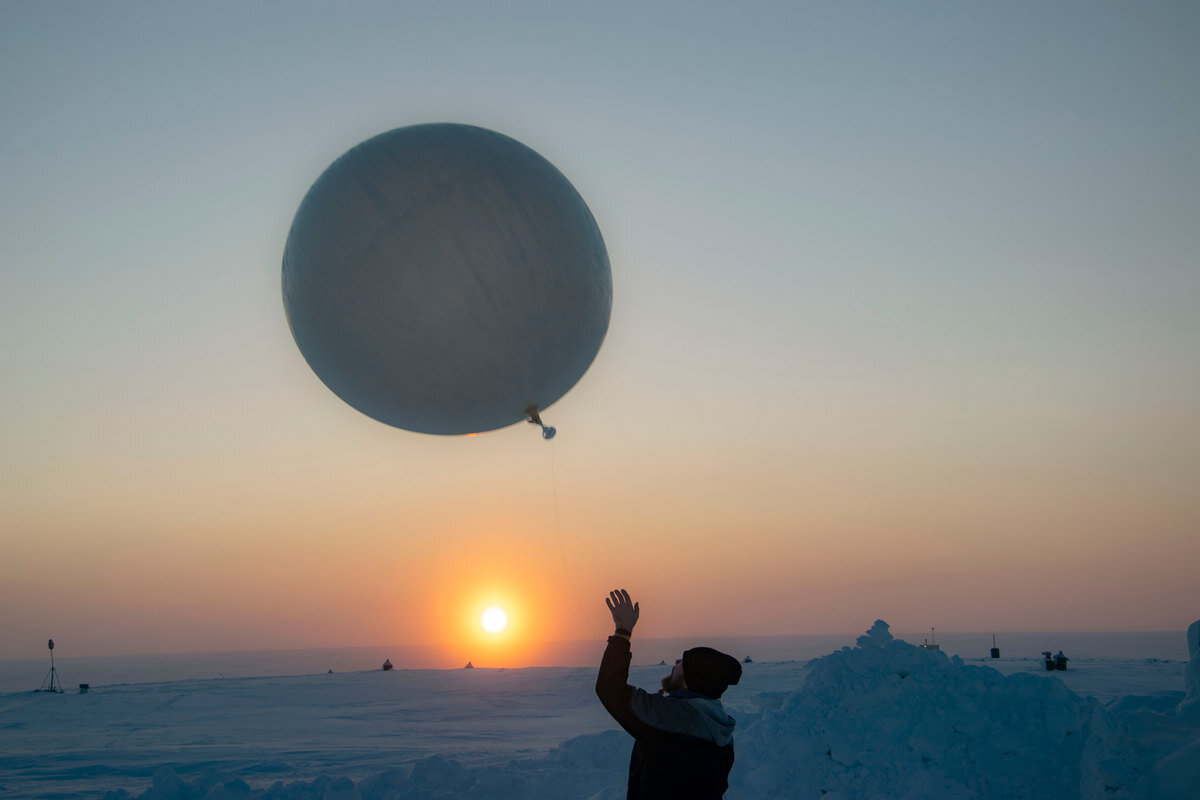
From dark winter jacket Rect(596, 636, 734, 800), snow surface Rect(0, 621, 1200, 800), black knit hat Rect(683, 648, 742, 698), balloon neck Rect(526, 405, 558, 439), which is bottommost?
snow surface Rect(0, 621, 1200, 800)

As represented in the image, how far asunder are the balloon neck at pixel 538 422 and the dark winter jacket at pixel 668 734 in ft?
9.56

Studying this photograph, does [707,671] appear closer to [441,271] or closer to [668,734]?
[668,734]

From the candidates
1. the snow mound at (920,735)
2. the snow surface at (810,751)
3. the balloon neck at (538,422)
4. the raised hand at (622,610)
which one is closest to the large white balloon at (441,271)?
the balloon neck at (538,422)

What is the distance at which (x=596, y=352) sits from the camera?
224 inches

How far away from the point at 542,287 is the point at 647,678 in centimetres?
2110

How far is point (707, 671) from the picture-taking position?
8.43 ft

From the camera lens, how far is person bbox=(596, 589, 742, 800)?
240 centimetres

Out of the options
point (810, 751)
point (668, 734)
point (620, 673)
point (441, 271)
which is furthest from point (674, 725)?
point (810, 751)

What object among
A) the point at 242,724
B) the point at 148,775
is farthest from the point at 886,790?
the point at 242,724

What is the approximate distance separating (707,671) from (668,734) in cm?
26

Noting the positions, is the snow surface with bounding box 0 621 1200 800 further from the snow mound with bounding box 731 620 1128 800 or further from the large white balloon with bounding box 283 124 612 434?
the large white balloon with bounding box 283 124 612 434

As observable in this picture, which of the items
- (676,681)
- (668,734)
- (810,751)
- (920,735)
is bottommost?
(810,751)

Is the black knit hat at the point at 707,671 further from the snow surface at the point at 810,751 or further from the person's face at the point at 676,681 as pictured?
the snow surface at the point at 810,751

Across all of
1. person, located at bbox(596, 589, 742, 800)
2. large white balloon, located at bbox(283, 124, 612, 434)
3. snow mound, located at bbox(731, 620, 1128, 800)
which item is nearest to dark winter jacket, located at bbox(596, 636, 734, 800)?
person, located at bbox(596, 589, 742, 800)
